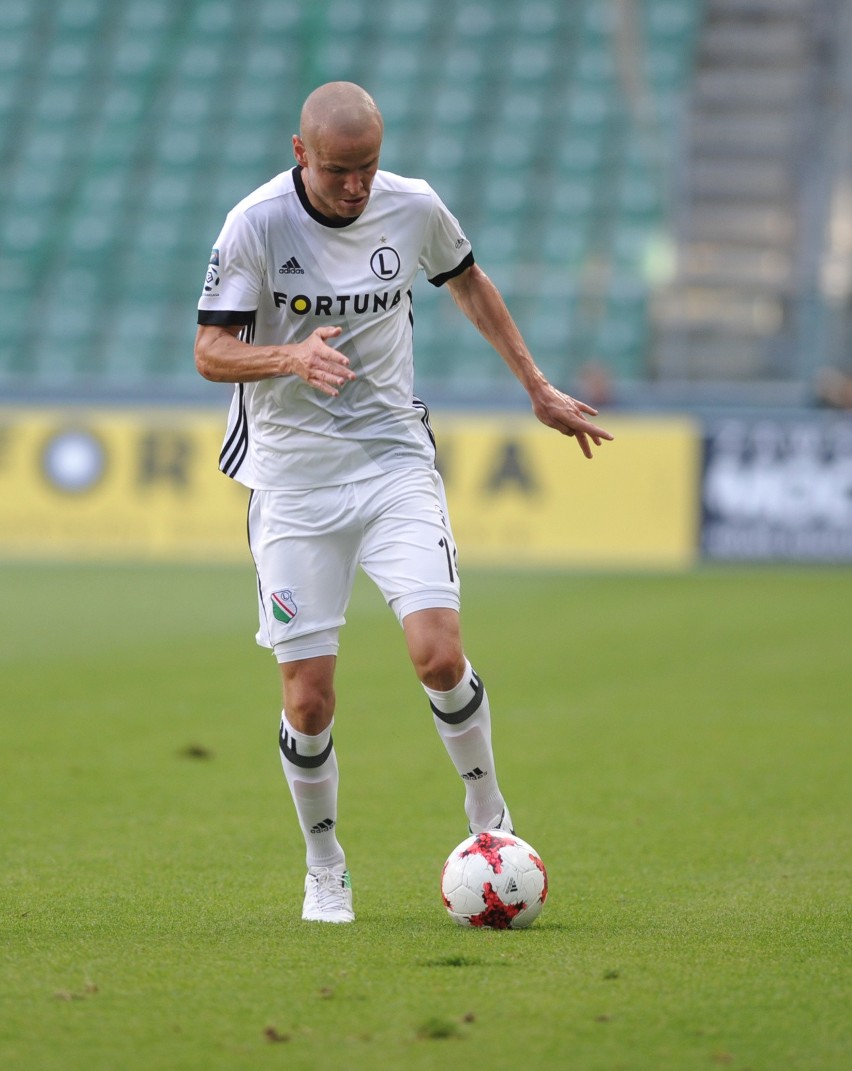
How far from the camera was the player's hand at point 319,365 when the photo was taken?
4410 mm

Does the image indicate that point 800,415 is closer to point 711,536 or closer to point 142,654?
point 711,536

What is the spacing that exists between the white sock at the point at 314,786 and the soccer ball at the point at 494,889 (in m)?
0.41

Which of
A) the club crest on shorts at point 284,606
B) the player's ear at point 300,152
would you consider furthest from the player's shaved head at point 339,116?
the club crest on shorts at point 284,606

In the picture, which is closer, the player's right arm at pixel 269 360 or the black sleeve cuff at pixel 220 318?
the player's right arm at pixel 269 360

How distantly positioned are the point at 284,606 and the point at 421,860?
1254 millimetres

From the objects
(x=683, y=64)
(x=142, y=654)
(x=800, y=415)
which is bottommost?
(x=142, y=654)

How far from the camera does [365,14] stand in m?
27.8

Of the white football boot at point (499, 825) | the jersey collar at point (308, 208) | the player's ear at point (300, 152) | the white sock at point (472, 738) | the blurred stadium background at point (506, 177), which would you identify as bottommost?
the white football boot at point (499, 825)

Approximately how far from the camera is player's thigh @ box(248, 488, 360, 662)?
4891mm

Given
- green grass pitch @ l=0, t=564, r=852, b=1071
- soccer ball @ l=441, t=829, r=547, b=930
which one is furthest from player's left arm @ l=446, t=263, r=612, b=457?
green grass pitch @ l=0, t=564, r=852, b=1071

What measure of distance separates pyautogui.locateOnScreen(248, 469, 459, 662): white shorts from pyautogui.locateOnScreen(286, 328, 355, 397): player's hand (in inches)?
23.0

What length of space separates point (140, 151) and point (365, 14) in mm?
4536

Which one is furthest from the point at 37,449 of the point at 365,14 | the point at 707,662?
the point at 365,14

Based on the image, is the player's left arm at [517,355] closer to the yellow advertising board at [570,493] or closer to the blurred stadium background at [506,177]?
the yellow advertising board at [570,493]
